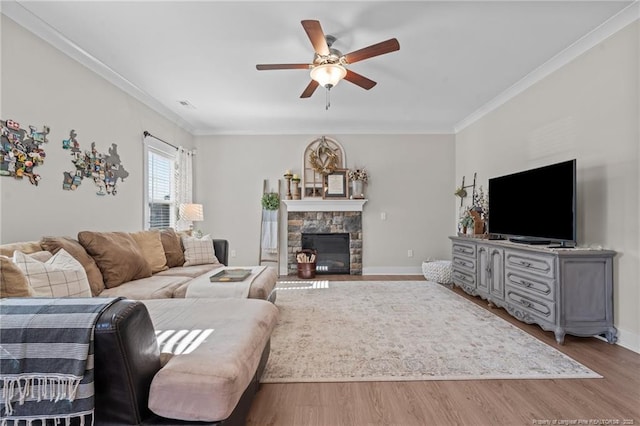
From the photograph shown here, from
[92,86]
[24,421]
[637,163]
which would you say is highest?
[92,86]

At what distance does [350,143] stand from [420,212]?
1847mm

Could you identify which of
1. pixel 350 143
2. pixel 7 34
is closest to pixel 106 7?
pixel 7 34

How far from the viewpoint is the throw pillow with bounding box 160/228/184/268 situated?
366 cm

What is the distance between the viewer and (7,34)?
7.61 ft

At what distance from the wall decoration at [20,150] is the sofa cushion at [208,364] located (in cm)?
175

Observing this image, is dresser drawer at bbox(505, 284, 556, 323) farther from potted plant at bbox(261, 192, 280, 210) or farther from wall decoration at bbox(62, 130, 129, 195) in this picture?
wall decoration at bbox(62, 130, 129, 195)

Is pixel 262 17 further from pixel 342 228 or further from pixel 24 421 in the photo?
pixel 342 228

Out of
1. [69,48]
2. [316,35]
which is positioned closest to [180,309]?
[316,35]

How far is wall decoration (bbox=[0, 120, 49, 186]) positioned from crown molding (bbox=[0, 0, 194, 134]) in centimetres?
79

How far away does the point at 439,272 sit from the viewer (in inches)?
189

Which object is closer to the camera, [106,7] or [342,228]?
[106,7]

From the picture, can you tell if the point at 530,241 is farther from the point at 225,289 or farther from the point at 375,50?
the point at 225,289

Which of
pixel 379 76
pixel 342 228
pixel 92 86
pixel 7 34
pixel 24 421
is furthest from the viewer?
pixel 342 228

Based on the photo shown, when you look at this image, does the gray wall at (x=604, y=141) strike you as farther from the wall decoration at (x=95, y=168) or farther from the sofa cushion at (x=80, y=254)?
→ the wall decoration at (x=95, y=168)
